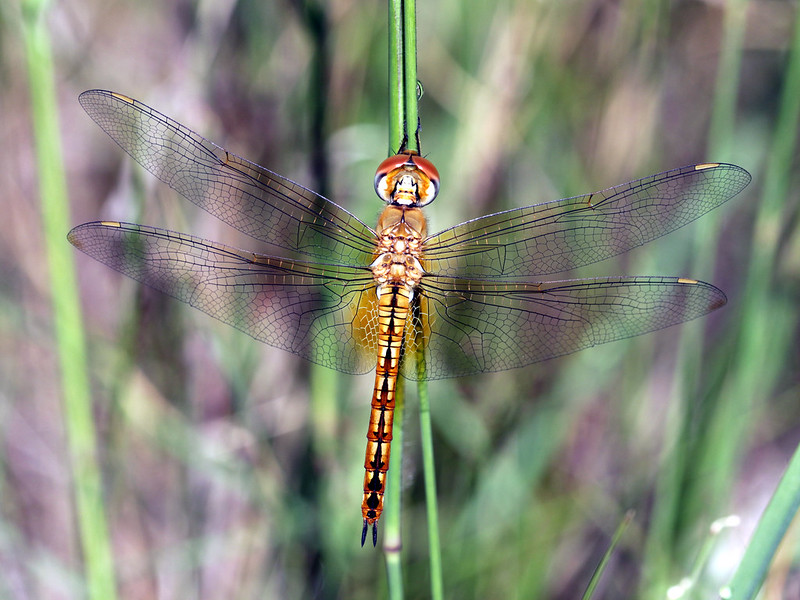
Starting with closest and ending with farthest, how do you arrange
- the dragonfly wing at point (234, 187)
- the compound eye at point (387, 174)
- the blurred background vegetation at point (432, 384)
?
the compound eye at point (387, 174) → the dragonfly wing at point (234, 187) → the blurred background vegetation at point (432, 384)

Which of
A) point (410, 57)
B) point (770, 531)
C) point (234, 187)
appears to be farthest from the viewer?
point (234, 187)

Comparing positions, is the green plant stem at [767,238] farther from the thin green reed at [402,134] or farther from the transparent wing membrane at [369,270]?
the thin green reed at [402,134]

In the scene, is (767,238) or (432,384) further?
(432,384)

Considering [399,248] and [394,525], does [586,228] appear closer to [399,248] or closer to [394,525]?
[399,248]

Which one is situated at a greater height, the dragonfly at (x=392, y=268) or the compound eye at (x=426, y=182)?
the compound eye at (x=426, y=182)

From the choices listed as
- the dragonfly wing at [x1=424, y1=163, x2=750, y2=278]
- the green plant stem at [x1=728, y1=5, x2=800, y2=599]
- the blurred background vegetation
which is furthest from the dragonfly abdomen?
the green plant stem at [x1=728, y1=5, x2=800, y2=599]

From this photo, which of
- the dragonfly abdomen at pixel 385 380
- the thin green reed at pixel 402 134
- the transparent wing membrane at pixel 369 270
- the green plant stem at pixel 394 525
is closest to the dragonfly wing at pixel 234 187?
the transparent wing membrane at pixel 369 270

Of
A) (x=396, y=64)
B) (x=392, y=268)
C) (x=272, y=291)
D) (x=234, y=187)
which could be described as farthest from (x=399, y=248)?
(x=396, y=64)

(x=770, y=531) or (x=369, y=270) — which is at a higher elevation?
(x=369, y=270)
